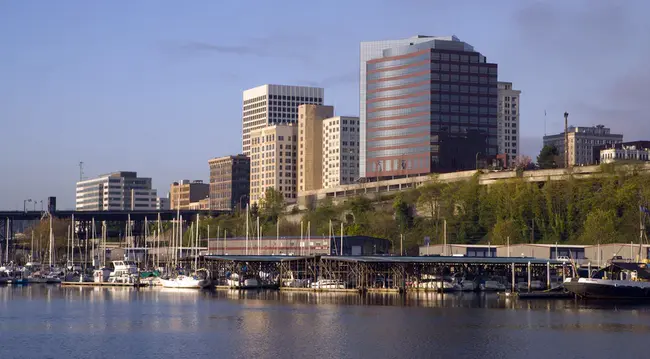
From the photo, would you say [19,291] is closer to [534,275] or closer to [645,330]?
[534,275]

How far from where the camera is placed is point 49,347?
9294 cm

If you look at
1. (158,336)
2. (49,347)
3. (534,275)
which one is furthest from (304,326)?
(534,275)

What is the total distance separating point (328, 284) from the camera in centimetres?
16612

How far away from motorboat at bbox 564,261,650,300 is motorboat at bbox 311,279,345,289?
35196 mm

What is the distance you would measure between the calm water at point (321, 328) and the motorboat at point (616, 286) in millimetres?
5092

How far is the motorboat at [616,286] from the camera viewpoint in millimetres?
142250

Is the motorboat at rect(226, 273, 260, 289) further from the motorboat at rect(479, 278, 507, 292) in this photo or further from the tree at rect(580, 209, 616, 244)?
the tree at rect(580, 209, 616, 244)

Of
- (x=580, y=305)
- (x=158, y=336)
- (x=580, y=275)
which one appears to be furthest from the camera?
(x=580, y=275)

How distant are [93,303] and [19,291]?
41.9m

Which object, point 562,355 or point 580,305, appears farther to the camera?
point 580,305

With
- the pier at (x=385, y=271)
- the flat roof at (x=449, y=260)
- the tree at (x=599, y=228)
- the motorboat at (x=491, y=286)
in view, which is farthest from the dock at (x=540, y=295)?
the tree at (x=599, y=228)

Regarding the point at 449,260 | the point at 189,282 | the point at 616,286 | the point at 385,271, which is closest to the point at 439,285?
the point at 385,271

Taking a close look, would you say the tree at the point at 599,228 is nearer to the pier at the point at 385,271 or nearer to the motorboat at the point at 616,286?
the pier at the point at 385,271

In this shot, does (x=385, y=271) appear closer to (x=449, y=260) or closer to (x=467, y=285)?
(x=467, y=285)
